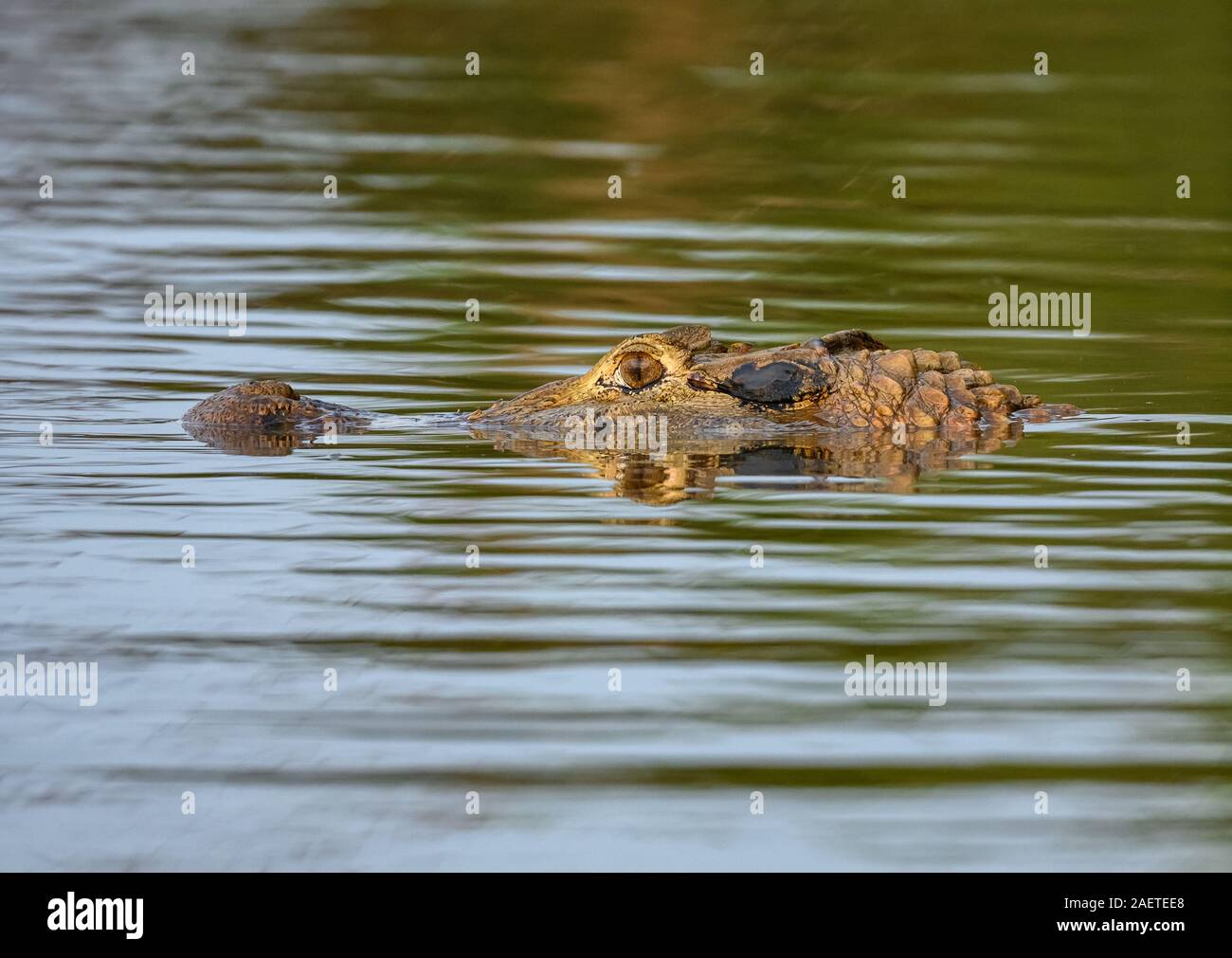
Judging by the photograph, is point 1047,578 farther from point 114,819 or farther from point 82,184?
point 82,184

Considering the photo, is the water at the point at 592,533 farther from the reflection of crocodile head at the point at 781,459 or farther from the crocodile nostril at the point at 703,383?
the crocodile nostril at the point at 703,383

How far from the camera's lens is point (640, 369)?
12945mm

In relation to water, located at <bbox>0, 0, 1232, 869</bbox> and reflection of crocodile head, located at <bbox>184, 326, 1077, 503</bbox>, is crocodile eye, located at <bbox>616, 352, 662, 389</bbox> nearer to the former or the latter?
reflection of crocodile head, located at <bbox>184, 326, 1077, 503</bbox>

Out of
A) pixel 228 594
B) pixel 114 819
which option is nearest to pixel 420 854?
pixel 114 819

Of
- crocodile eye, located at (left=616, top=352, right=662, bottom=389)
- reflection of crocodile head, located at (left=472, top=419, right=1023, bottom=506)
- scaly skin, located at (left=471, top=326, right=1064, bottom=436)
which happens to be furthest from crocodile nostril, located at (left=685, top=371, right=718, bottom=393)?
reflection of crocodile head, located at (left=472, top=419, right=1023, bottom=506)

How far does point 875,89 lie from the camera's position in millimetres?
30297

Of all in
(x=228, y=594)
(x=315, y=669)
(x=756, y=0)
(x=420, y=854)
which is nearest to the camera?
(x=420, y=854)

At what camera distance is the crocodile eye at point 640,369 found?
42.4 feet

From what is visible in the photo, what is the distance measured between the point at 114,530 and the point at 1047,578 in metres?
4.25

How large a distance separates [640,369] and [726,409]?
0.54 metres

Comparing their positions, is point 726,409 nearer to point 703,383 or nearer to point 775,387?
point 703,383

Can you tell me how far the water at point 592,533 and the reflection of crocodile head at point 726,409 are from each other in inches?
12.6

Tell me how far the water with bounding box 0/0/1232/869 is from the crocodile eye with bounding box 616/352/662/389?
2.43 feet

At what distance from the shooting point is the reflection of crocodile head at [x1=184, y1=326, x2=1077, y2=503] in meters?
12.8
